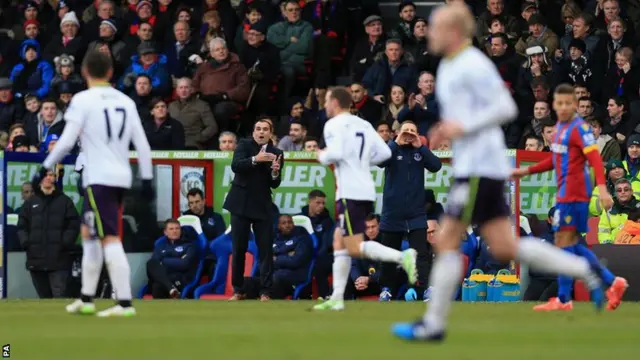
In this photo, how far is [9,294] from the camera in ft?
67.4

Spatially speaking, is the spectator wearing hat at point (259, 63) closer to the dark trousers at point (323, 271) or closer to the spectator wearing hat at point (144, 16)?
the spectator wearing hat at point (144, 16)

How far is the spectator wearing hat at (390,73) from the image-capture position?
899 inches

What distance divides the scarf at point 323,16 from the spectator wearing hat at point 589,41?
4111 mm

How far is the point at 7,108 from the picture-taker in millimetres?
26016

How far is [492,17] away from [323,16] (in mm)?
3128

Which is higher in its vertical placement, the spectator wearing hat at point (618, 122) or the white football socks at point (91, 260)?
the spectator wearing hat at point (618, 122)

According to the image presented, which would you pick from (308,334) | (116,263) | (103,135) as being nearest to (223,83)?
(103,135)

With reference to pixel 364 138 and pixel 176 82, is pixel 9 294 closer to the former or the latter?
pixel 176 82

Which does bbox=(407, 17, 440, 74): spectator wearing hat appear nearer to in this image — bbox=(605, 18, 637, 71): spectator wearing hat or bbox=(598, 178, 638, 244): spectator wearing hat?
bbox=(605, 18, 637, 71): spectator wearing hat

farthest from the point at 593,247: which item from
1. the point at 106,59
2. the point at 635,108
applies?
the point at 106,59

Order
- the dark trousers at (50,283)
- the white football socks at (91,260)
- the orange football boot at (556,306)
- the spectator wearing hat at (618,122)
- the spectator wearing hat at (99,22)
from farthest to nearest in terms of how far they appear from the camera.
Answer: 1. the spectator wearing hat at (99,22)
2. the spectator wearing hat at (618,122)
3. the dark trousers at (50,283)
4. the orange football boot at (556,306)
5. the white football socks at (91,260)

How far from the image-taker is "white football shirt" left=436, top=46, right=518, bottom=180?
9.60 metres

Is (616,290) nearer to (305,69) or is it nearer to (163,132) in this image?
(163,132)

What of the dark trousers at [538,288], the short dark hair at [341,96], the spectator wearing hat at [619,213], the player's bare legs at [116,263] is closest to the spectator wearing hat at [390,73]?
the spectator wearing hat at [619,213]
